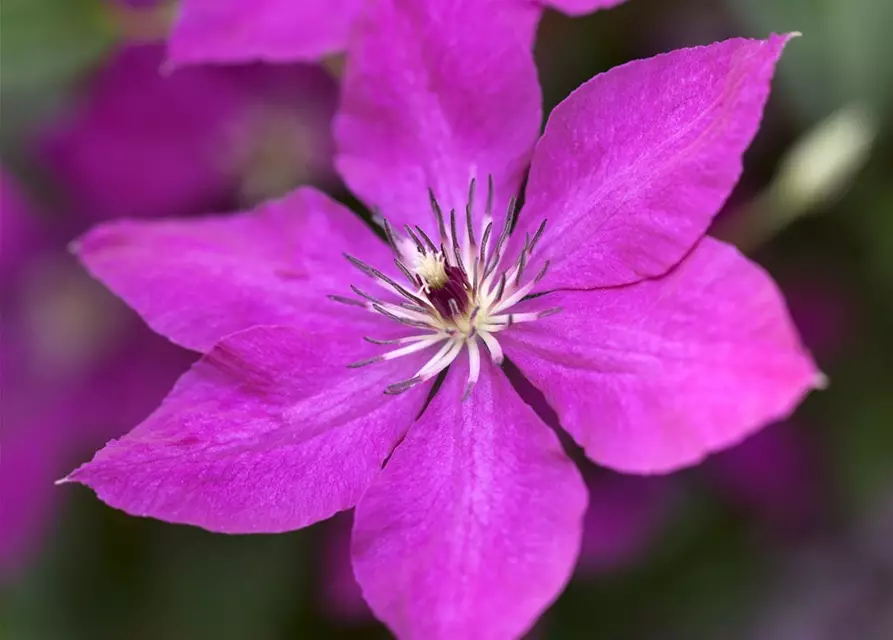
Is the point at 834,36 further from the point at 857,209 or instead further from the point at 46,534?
the point at 46,534

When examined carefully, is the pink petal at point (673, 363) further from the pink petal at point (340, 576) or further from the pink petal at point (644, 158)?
the pink petal at point (340, 576)

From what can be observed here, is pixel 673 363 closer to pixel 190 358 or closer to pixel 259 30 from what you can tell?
pixel 259 30

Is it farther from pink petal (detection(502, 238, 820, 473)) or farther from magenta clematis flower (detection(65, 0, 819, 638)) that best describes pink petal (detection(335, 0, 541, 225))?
pink petal (detection(502, 238, 820, 473))

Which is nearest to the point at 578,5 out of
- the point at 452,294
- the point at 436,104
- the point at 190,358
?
the point at 436,104

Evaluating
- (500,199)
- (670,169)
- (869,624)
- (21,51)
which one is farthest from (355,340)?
(869,624)

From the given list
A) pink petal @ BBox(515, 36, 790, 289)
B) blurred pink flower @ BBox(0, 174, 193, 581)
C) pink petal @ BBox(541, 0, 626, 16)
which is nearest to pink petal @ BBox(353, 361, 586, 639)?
pink petal @ BBox(515, 36, 790, 289)

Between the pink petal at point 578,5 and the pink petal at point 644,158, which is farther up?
the pink petal at point 578,5

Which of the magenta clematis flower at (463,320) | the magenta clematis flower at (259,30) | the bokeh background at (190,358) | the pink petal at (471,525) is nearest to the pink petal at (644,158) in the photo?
Answer: the magenta clematis flower at (463,320)
